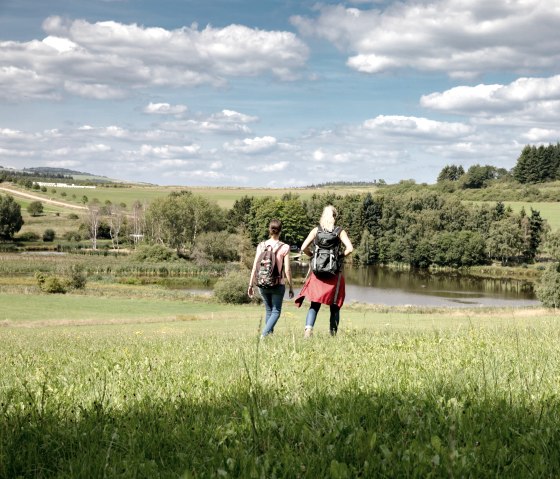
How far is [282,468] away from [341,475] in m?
0.34

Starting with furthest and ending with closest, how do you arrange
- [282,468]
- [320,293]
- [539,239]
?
[539,239] < [320,293] < [282,468]

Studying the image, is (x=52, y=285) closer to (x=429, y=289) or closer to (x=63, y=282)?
(x=63, y=282)

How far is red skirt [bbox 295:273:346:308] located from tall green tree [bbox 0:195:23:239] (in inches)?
4671

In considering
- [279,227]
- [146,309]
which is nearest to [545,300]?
[146,309]

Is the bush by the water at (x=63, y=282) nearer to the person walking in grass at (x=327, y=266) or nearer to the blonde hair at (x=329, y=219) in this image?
the person walking in grass at (x=327, y=266)

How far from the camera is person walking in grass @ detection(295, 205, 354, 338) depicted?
35.1 feet

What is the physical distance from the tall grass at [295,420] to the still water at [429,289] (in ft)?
182

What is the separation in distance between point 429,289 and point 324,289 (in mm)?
78625

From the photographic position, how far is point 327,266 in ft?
34.9

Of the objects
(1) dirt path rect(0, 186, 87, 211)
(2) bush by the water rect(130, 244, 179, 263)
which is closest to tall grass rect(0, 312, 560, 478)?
Result: (2) bush by the water rect(130, 244, 179, 263)

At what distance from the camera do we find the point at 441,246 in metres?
121

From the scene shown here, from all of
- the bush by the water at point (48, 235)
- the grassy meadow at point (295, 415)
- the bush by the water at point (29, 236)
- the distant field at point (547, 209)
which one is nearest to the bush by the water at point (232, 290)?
the grassy meadow at point (295, 415)

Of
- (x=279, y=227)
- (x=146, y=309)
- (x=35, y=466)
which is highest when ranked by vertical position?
(x=279, y=227)

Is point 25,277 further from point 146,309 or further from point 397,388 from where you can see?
point 397,388
